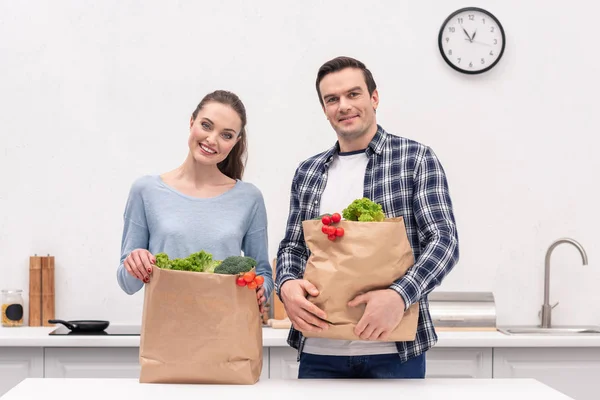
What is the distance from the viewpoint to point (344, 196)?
172cm

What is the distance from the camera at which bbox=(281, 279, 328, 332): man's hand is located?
141 centimetres

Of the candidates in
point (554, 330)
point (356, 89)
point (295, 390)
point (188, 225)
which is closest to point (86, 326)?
point (188, 225)

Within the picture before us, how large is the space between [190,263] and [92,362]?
1.36 meters

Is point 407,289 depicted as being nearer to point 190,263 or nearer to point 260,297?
point 260,297

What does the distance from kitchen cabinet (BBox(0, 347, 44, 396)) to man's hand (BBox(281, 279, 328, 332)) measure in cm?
150

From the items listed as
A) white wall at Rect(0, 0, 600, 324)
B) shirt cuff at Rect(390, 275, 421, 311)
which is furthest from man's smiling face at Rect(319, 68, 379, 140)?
white wall at Rect(0, 0, 600, 324)

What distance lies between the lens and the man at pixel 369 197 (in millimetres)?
1508

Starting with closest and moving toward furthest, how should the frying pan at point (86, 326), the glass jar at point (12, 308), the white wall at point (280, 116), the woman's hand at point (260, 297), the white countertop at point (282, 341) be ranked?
the woman's hand at point (260, 297) → the white countertop at point (282, 341) → the frying pan at point (86, 326) → the glass jar at point (12, 308) → the white wall at point (280, 116)

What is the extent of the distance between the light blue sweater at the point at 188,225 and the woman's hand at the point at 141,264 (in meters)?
0.24

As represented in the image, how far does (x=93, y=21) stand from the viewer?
295 centimetres

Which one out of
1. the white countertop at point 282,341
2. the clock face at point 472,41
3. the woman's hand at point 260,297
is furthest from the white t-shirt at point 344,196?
the clock face at point 472,41

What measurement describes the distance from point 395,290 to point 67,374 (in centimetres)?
167

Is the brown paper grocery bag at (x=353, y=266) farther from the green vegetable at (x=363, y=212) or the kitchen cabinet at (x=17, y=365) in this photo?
the kitchen cabinet at (x=17, y=365)

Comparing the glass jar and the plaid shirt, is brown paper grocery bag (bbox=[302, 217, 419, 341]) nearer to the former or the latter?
the plaid shirt
